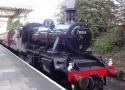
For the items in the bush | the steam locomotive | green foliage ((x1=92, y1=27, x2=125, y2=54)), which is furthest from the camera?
the bush

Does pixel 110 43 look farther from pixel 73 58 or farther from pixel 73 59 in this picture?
pixel 73 59

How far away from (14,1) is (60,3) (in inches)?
622

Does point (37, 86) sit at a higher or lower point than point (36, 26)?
lower

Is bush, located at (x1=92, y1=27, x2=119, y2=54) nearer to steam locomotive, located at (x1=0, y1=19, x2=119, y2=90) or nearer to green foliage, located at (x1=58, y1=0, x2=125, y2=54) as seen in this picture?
green foliage, located at (x1=58, y1=0, x2=125, y2=54)

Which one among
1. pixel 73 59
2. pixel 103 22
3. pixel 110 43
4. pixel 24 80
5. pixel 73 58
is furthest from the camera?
pixel 103 22

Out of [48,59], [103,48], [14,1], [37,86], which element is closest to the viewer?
[37,86]

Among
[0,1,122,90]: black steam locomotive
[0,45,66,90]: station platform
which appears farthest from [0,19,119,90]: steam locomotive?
[0,45,66,90]: station platform

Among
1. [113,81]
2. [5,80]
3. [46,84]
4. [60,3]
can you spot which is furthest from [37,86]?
[60,3]

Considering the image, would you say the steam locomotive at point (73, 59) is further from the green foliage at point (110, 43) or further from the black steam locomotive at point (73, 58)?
the green foliage at point (110, 43)

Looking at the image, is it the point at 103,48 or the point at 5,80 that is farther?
the point at 103,48

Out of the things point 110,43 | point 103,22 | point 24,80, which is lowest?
point 24,80

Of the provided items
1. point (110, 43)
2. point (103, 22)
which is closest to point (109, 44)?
point (110, 43)

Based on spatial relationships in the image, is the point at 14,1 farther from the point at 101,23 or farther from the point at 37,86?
the point at 37,86

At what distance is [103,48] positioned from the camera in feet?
63.2
